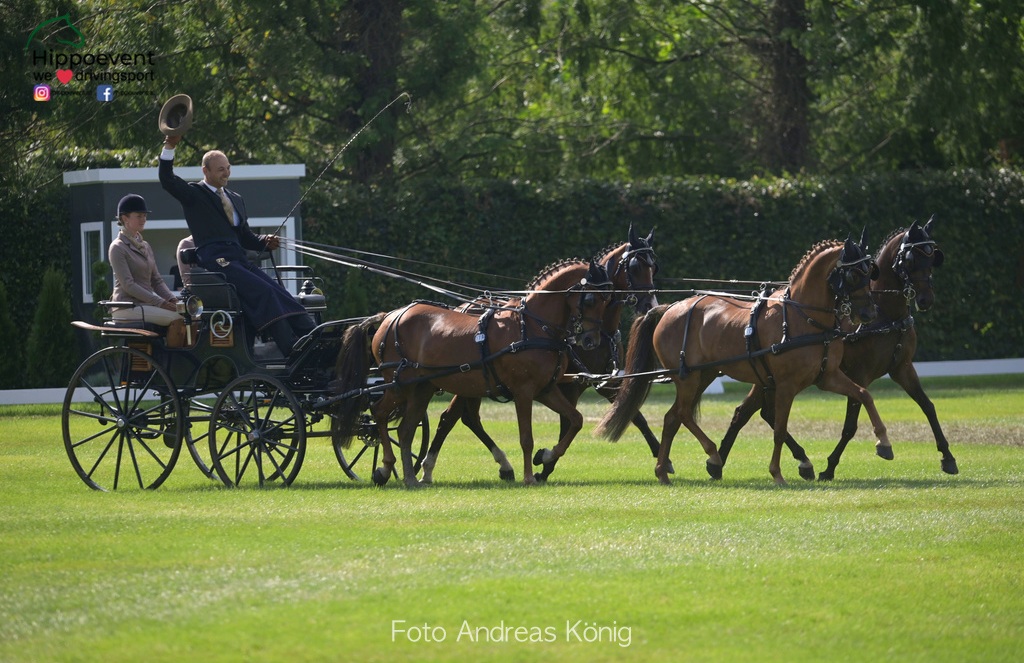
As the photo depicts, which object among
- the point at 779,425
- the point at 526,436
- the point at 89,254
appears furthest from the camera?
the point at 89,254

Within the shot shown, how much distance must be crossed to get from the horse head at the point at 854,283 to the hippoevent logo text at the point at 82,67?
47.5 feet

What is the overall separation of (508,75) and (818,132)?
6.42m

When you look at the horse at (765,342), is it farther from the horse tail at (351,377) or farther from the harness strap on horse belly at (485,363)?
the horse tail at (351,377)

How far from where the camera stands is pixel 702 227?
2545cm

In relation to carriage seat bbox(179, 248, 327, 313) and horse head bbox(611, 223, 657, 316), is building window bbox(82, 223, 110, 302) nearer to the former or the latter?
carriage seat bbox(179, 248, 327, 313)

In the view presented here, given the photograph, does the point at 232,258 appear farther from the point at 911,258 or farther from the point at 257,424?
the point at 911,258

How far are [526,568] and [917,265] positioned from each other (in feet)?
20.6

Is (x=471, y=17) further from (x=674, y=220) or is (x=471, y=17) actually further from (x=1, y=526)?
(x=1, y=526)

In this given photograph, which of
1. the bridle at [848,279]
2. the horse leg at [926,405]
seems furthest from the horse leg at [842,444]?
the bridle at [848,279]

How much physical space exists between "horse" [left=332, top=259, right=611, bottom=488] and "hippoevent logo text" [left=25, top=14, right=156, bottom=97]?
12.4 meters

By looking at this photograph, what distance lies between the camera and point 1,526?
9.91 m

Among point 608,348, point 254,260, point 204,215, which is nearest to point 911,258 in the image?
point 608,348

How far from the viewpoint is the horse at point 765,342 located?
12.0m

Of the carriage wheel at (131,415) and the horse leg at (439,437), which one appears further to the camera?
the horse leg at (439,437)
